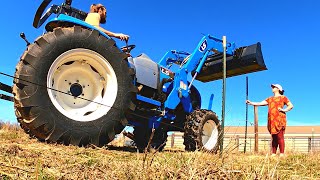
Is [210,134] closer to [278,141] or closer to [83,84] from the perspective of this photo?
[278,141]

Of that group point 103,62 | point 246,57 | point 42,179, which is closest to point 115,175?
point 42,179

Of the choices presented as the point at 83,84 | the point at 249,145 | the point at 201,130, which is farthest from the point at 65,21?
the point at 249,145

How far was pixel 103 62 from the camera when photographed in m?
4.54

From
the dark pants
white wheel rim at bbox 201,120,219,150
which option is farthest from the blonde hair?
the dark pants

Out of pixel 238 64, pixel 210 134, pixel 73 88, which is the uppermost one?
pixel 238 64

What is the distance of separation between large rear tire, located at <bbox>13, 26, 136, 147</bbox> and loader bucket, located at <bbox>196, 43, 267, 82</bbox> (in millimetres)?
3327

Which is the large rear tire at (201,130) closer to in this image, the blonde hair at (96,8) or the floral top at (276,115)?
the floral top at (276,115)

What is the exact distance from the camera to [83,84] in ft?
15.0

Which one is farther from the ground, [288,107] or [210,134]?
[288,107]

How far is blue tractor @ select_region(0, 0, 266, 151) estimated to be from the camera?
12.8 ft

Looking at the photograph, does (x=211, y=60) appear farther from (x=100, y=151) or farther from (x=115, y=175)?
(x=115, y=175)

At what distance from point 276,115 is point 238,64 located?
1415 mm

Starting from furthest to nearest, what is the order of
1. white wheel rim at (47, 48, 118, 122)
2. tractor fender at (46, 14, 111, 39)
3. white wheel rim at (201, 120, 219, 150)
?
white wheel rim at (201, 120, 219, 150) < tractor fender at (46, 14, 111, 39) < white wheel rim at (47, 48, 118, 122)

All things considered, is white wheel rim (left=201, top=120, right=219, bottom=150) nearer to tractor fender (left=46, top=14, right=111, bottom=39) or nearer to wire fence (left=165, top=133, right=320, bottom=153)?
wire fence (left=165, top=133, right=320, bottom=153)
